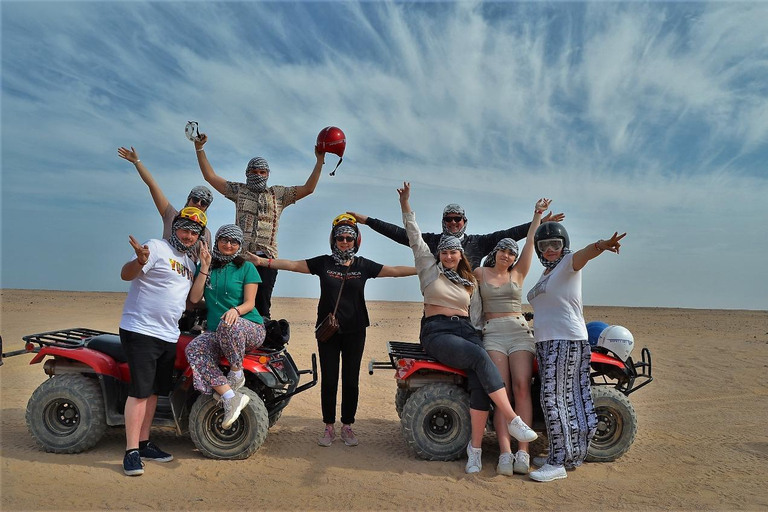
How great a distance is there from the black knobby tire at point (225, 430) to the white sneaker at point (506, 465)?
2.22 m

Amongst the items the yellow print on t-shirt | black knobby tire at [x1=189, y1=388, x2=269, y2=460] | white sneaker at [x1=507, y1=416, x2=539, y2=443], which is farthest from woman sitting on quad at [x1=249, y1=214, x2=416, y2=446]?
white sneaker at [x1=507, y1=416, x2=539, y2=443]

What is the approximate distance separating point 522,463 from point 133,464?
11.4 feet

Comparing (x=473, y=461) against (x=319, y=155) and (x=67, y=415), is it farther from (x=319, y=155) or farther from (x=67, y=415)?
(x=67, y=415)

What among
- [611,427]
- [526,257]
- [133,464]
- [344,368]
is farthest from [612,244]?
[133,464]

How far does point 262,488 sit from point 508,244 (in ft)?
10.6

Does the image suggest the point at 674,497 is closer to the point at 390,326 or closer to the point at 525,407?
the point at 525,407

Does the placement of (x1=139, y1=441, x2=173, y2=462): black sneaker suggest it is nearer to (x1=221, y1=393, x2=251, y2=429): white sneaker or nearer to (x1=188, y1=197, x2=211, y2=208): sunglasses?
(x1=221, y1=393, x2=251, y2=429): white sneaker

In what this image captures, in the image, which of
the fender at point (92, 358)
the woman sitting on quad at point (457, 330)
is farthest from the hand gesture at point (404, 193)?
the fender at point (92, 358)

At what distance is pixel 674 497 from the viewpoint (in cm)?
466

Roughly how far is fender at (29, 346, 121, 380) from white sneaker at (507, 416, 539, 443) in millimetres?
3782

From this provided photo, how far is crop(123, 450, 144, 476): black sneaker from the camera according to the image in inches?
192

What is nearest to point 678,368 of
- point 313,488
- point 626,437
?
point 626,437

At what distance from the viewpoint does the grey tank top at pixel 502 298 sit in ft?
18.3

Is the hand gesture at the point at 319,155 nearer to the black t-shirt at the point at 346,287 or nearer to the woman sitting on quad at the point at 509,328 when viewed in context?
the black t-shirt at the point at 346,287
